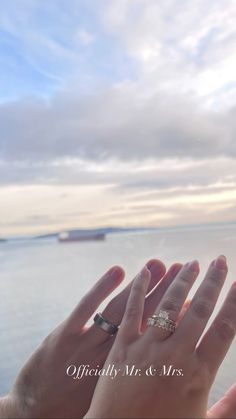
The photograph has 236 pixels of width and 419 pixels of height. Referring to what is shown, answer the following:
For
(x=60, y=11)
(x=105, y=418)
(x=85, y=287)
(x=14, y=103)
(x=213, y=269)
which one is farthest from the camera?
(x=85, y=287)

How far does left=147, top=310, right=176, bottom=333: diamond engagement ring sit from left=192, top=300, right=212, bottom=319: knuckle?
0.04 m

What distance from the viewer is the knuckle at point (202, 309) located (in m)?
0.65

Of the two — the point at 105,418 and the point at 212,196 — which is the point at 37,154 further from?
the point at 105,418

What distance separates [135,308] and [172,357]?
0.37ft

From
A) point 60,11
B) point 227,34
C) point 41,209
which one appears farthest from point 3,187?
point 227,34

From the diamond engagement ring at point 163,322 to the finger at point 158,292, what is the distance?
0.30 ft

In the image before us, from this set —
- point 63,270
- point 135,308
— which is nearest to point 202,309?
point 135,308

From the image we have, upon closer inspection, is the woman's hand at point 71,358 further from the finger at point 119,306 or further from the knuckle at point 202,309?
the knuckle at point 202,309

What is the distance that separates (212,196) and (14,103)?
0.54 m

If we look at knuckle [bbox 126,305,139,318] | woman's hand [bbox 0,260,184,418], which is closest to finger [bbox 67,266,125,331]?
woman's hand [bbox 0,260,184,418]

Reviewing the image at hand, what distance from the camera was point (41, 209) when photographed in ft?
3.96

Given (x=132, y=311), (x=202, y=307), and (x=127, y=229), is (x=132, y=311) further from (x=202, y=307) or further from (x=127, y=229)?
(x=127, y=229)

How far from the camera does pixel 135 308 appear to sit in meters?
0.71

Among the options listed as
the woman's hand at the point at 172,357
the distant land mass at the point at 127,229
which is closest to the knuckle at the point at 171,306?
the woman's hand at the point at 172,357
